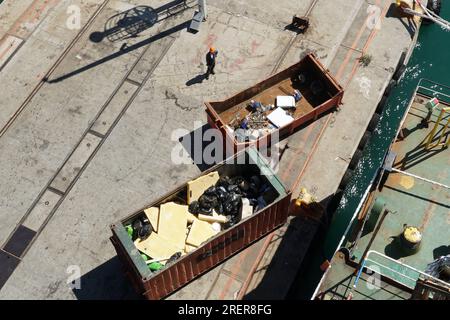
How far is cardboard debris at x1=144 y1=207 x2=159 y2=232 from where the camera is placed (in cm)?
1714

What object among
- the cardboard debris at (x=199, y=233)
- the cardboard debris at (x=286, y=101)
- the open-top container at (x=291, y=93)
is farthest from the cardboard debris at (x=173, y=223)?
the cardboard debris at (x=286, y=101)

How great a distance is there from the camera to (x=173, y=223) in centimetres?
1742

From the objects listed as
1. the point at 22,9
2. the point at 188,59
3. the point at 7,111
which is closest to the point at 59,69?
the point at 7,111

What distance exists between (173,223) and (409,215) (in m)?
8.05

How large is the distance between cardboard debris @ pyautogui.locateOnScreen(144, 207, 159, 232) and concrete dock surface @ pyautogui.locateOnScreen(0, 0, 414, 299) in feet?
9.52

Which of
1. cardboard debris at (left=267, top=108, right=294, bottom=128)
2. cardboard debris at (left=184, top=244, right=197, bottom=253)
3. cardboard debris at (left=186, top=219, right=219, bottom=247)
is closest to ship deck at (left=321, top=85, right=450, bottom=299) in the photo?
cardboard debris at (left=186, top=219, right=219, bottom=247)

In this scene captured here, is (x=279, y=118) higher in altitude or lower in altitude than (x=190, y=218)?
higher

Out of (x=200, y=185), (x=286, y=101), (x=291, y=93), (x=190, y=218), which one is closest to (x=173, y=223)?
(x=190, y=218)

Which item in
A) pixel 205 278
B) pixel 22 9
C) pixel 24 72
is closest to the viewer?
pixel 205 278

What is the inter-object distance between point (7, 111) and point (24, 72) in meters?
2.34

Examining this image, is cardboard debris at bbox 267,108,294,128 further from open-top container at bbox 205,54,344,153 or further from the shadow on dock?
the shadow on dock

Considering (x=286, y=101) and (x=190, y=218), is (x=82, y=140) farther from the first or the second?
(x=286, y=101)

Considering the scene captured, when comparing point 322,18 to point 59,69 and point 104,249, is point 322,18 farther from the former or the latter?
point 104,249

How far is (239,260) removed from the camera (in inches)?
739
